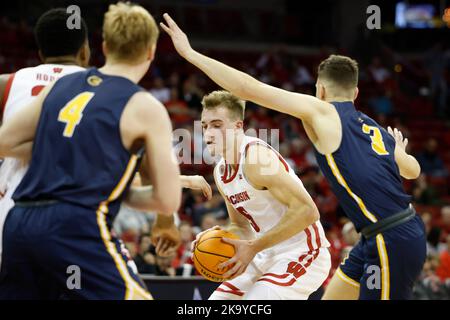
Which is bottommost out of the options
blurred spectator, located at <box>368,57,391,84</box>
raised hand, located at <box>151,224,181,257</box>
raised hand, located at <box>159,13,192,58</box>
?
blurred spectator, located at <box>368,57,391,84</box>

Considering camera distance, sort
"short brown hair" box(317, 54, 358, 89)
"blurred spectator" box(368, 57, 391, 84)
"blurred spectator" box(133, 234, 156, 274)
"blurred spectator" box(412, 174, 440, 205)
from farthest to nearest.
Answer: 1. "blurred spectator" box(368, 57, 391, 84)
2. "blurred spectator" box(412, 174, 440, 205)
3. "blurred spectator" box(133, 234, 156, 274)
4. "short brown hair" box(317, 54, 358, 89)

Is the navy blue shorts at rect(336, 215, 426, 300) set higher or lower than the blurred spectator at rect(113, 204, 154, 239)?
higher

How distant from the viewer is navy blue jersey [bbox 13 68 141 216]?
364 cm

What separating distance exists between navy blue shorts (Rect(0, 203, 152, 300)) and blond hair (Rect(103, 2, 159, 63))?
79cm

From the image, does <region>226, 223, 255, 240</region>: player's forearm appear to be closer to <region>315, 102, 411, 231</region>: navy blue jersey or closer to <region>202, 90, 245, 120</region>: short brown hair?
<region>202, 90, 245, 120</region>: short brown hair

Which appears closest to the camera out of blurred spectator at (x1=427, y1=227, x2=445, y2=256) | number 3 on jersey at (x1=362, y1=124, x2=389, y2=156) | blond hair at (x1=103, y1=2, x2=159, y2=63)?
blond hair at (x1=103, y1=2, x2=159, y2=63)

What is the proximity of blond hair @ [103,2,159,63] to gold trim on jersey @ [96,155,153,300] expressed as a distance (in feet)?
1.69

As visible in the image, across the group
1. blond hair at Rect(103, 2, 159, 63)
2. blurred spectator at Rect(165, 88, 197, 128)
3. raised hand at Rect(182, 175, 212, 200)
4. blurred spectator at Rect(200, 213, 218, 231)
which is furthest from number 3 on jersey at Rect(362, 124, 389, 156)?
blurred spectator at Rect(165, 88, 197, 128)

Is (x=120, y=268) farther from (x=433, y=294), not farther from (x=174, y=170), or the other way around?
(x=433, y=294)

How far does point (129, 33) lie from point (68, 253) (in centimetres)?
108

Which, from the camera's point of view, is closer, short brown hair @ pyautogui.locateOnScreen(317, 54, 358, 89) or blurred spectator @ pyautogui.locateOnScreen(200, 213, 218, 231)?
short brown hair @ pyautogui.locateOnScreen(317, 54, 358, 89)

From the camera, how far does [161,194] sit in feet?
12.3

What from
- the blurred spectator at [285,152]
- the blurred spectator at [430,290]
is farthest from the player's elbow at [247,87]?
the blurred spectator at [285,152]
